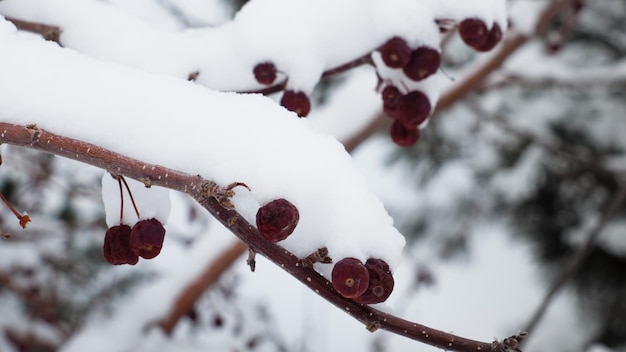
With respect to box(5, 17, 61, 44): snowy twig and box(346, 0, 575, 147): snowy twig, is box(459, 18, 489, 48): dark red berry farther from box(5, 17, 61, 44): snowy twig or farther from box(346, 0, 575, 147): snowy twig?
box(346, 0, 575, 147): snowy twig

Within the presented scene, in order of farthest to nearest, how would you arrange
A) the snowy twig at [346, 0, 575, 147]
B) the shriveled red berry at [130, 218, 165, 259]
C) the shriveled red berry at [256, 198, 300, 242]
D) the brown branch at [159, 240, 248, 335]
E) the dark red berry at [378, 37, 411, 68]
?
the snowy twig at [346, 0, 575, 147]
the brown branch at [159, 240, 248, 335]
the dark red berry at [378, 37, 411, 68]
the shriveled red berry at [130, 218, 165, 259]
the shriveled red berry at [256, 198, 300, 242]

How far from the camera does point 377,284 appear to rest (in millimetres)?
706

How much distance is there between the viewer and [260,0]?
44.1 inches

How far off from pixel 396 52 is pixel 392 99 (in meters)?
0.11

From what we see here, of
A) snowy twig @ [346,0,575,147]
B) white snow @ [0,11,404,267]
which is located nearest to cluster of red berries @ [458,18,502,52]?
white snow @ [0,11,404,267]

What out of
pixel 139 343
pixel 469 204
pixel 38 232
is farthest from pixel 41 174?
pixel 469 204

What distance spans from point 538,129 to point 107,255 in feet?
13.0

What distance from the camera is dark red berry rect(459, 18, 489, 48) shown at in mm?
1104

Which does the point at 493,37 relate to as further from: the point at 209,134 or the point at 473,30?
the point at 209,134

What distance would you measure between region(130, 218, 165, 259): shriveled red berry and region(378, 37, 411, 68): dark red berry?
1.58 ft

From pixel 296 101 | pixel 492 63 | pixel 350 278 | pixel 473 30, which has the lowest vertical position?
pixel 350 278

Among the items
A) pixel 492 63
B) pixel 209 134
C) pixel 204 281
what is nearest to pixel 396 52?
pixel 209 134

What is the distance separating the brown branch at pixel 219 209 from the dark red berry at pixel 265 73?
0.40m

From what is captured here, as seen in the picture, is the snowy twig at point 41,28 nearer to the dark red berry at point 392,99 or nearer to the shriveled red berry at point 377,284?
the dark red berry at point 392,99
